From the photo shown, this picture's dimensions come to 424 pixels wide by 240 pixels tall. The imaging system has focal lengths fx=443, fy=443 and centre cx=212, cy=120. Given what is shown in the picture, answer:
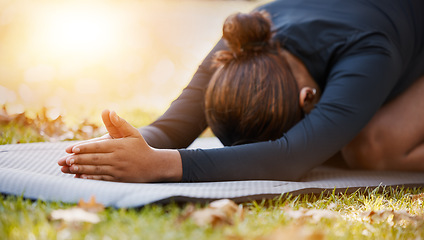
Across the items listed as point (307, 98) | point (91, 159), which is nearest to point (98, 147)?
point (91, 159)

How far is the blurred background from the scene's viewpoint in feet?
17.2

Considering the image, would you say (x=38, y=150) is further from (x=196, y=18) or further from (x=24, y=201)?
(x=196, y=18)

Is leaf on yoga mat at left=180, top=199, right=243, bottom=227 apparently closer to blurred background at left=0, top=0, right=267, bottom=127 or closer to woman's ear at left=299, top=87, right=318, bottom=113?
woman's ear at left=299, top=87, right=318, bottom=113

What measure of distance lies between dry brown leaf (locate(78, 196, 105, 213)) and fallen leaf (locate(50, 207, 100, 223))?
55 millimetres

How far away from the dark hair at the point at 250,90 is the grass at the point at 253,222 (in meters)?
0.36

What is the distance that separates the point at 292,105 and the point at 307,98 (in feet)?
0.29

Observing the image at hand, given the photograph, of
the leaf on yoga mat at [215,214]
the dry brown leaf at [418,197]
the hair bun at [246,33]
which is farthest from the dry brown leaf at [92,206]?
the dry brown leaf at [418,197]

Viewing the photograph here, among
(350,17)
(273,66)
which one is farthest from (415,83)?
(273,66)

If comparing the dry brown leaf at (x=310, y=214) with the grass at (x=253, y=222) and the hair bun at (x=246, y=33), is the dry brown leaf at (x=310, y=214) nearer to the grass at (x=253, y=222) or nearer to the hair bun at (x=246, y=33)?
the grass at (x=253, y=222)

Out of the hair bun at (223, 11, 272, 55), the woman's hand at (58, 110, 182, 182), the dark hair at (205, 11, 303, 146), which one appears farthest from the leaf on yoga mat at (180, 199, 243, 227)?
the hair bun at (223, 11, 272, 55)

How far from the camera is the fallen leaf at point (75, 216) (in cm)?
103

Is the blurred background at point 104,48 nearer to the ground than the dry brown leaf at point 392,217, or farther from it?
nearer to the ground

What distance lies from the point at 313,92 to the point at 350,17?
1.24 ft

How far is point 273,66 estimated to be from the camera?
5.72 feet
